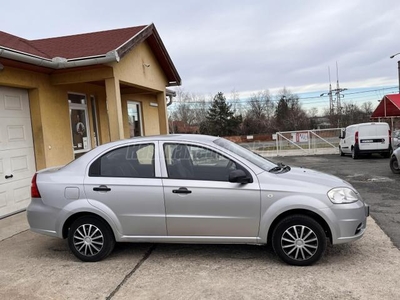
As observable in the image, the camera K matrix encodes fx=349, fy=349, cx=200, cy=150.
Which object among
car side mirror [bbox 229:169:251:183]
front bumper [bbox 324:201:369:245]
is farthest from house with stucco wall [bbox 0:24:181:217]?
front bumper [bbox 324:201:369:245]

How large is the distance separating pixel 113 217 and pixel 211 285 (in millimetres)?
1502

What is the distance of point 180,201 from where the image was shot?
4.23 m

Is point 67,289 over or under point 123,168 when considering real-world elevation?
under

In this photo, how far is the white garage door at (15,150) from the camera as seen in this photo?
6957 millimetres

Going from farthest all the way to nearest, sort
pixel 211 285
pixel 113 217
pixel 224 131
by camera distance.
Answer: pixel 224 131
pixel 113 217
pixel 211 285

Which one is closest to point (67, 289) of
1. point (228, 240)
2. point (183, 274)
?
point (183, 274)

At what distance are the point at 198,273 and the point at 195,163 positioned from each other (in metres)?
1.33

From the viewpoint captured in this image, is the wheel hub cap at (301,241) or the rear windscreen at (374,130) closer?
the wheel hub cap at (301,241)

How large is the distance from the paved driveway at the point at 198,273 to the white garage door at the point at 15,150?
2.11m

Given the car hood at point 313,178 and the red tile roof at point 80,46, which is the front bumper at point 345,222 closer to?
the car hood at point 313,178

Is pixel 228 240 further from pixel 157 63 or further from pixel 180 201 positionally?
pixel 157 63

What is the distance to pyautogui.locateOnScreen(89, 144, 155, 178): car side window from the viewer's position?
4.45 m

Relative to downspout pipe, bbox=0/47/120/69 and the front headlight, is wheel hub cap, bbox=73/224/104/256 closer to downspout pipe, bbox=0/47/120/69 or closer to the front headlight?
the front headlight

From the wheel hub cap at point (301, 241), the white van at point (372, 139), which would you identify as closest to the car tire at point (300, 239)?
the wheel hub cap at point (301, 241)
